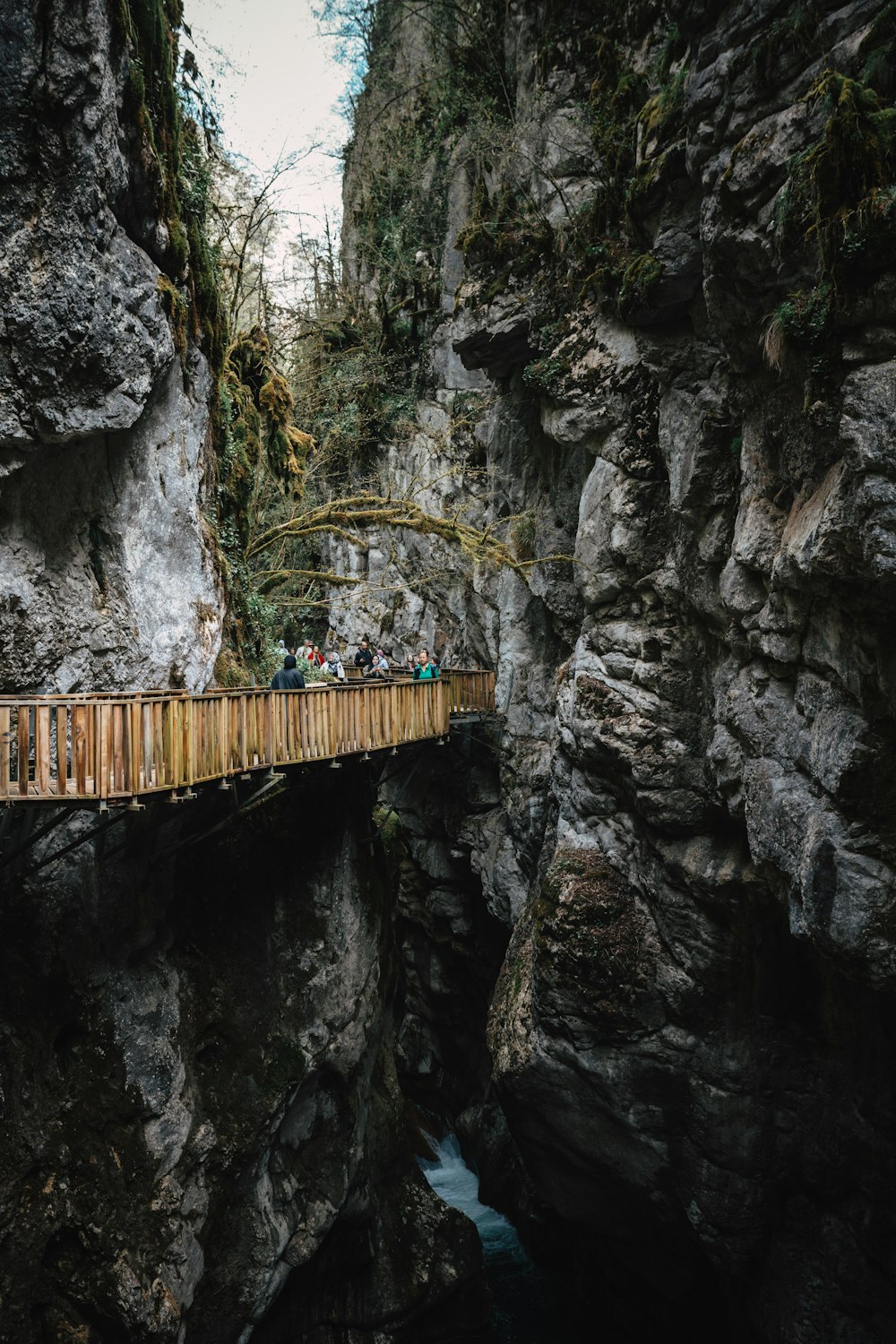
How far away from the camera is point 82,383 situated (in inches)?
359

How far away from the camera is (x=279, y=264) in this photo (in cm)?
2247

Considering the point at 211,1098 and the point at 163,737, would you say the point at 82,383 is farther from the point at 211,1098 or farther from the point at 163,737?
the point at 211,1098

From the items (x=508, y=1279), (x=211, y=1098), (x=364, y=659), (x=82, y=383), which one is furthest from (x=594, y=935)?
(x=364, y=659)

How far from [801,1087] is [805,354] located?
28.8 ft

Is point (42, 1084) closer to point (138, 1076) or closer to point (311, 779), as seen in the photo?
point (138, 1076)

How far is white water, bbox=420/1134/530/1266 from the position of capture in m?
16.3

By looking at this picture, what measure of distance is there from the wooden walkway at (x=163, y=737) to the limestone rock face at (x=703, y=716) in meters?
3.89

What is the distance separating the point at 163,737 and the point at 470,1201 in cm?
1413

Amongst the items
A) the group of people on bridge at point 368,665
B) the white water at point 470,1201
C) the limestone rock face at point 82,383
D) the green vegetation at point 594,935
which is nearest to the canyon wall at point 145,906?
the limestone rock face at point 82,383

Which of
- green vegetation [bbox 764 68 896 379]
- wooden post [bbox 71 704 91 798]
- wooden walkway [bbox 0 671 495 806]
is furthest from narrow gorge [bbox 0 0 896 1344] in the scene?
wooden post [bbox 71 704 91 798]

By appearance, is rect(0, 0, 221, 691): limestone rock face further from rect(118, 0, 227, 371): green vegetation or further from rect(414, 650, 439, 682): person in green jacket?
rect(414, 650, 439, 682): person in green jacket

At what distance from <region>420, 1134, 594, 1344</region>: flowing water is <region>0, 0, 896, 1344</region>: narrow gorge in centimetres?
42

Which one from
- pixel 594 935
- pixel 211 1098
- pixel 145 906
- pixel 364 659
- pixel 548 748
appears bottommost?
pixel 211 1098

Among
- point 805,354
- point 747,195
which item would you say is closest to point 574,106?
point 747,195
